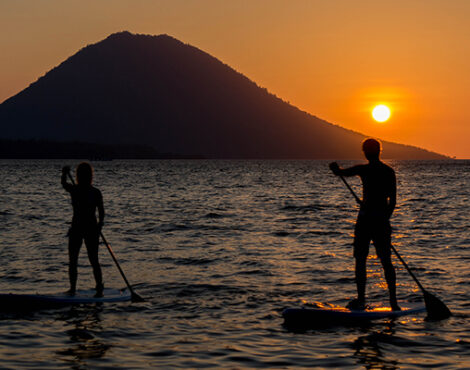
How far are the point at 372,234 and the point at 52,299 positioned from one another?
17.1 feet

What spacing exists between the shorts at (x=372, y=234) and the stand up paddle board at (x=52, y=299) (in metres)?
4.11

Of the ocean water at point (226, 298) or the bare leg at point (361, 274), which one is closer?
the ocean water at point (226, 298)

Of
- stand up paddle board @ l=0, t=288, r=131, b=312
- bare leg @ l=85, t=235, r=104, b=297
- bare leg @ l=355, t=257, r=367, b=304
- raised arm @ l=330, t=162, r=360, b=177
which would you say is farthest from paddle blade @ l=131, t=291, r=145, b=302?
raised arm @ l=330, t=162, r=360, b=177

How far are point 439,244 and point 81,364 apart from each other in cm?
1567

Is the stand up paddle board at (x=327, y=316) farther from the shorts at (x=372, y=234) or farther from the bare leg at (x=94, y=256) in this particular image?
the bare leg at (x=94, y=256)

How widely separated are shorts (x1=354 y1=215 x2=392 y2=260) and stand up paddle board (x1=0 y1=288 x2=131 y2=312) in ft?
13.5

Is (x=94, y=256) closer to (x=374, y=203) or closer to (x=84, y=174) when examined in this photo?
(x=84, y=174)

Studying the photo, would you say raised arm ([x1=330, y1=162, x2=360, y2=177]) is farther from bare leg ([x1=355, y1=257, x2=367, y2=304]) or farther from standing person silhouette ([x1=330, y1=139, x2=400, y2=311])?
bare leg ([x1=355, y1=257, x2=367, y2=304])

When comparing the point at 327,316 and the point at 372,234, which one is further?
the point at 372,234

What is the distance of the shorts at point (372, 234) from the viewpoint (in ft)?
34.9

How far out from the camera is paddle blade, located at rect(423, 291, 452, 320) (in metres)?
11.0

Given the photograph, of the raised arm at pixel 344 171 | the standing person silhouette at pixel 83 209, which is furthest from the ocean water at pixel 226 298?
the raised arm at pixel 344 171

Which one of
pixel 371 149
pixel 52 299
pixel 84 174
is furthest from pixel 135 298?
pixel 371 149

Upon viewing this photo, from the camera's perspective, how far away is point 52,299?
38.1 ft
